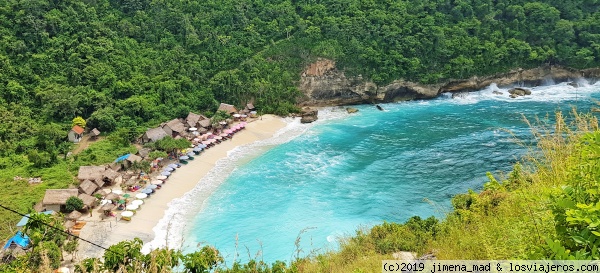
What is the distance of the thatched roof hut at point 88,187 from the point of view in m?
24.3

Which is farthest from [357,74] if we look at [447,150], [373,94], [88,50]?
[88,50]

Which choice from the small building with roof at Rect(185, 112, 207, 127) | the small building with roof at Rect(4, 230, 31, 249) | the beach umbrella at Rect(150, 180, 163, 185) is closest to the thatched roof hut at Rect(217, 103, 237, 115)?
the small building with roof at Rect(185, 112, 207, 127)

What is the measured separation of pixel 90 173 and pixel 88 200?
266cm

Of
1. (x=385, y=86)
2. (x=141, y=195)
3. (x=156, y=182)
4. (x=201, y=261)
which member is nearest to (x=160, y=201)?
(x=141, y=195)

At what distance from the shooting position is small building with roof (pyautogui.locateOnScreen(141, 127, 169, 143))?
31000mm

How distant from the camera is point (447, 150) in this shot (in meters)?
31.8

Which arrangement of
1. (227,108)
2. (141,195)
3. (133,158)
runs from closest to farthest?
(141,195), (133,158), (227,108)

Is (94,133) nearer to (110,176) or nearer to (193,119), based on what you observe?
(110,176)

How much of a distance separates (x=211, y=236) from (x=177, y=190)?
5783 mm

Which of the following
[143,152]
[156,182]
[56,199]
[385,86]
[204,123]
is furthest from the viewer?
[385,86]

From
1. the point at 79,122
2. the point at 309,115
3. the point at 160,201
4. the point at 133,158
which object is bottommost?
the point at 160,201

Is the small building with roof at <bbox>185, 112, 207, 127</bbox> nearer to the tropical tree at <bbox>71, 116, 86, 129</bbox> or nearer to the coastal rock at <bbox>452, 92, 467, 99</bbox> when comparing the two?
the tropical tree at <bbox>71, 116, 86, 129</bbox>

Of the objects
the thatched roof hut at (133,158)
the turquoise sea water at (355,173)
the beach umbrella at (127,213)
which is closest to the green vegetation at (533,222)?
the turquoise sea water at (355,173)

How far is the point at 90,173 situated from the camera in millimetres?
25719
